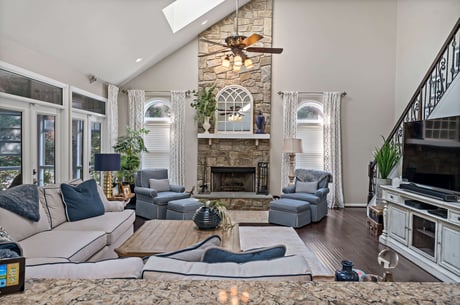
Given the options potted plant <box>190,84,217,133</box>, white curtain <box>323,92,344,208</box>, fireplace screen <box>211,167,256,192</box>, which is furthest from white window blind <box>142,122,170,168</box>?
white curtain <box>323,92,344,208</box>

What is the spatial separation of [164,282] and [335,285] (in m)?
0.63

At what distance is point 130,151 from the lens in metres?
6.75

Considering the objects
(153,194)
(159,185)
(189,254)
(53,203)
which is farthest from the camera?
(159,185)

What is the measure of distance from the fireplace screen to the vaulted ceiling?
9.86 feet

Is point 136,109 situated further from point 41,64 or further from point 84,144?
point 41,64

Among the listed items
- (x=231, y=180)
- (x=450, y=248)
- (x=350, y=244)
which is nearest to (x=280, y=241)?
(x=350, y=244)

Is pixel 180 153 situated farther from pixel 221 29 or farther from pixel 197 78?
pixel 221 29

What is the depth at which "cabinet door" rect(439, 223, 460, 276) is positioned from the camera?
320cm

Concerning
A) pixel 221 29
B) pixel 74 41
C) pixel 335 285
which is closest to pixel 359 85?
pixel 221 29

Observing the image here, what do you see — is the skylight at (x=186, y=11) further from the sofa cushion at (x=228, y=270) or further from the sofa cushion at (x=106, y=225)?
the sofa cushion at (x=228, y=270)

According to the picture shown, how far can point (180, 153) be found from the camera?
24.1 feet

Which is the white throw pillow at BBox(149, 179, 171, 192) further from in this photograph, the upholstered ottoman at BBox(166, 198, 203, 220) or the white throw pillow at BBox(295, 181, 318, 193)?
the white throw pillow at BBox(295, 181, 318, 193)

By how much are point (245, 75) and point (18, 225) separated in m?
5.59

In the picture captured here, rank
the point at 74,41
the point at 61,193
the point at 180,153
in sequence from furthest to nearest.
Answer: the point at 180,153
the point at 74,41
the point at 61,193
